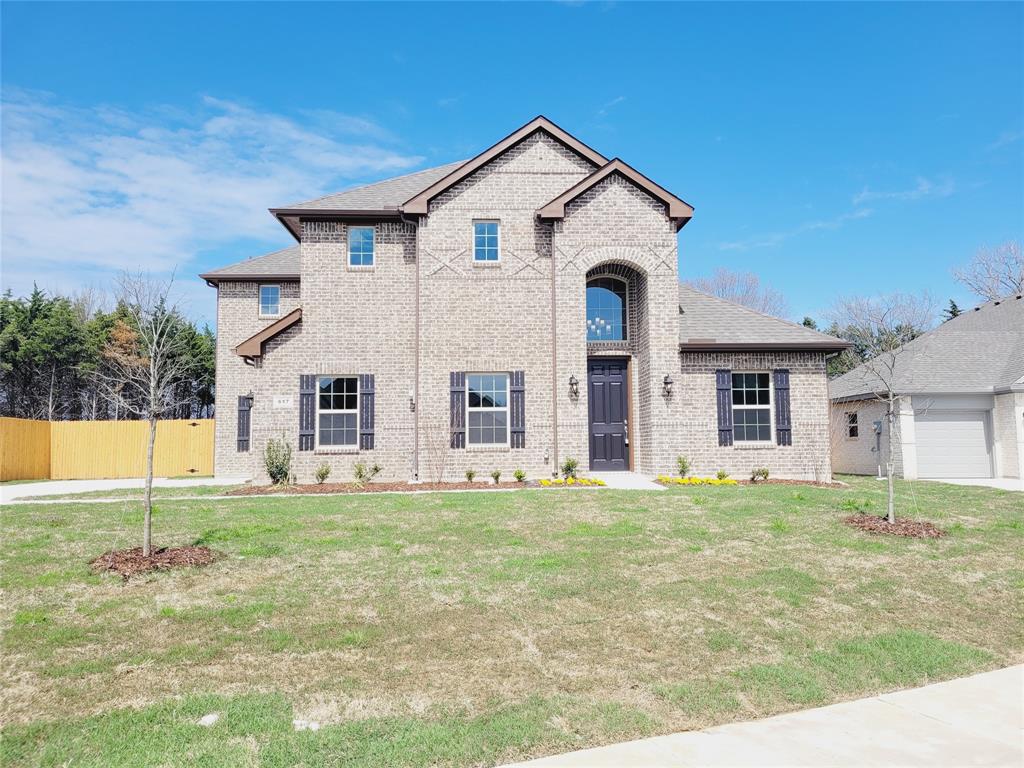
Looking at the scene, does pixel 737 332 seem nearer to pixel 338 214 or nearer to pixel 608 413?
pixel 608 413

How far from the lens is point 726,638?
5133mm

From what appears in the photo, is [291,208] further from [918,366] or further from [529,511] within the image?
[918,366]

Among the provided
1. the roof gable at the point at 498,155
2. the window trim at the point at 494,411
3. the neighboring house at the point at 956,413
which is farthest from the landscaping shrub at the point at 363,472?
the neighboring house at the point at 956,413

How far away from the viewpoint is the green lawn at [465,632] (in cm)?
367

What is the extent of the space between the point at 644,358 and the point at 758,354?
2.82 m

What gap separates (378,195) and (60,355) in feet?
86.0

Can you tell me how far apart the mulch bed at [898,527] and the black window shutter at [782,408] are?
6272 millimetres

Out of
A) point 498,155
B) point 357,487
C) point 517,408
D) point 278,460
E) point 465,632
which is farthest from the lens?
point 498,155

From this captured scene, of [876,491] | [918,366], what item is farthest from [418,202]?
[918,366]

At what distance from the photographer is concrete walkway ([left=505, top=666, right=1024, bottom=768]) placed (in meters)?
3.33

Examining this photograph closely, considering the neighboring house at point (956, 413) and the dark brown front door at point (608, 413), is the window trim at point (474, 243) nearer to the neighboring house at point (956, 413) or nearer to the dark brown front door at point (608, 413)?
the dark brown front door at point (608, 413)

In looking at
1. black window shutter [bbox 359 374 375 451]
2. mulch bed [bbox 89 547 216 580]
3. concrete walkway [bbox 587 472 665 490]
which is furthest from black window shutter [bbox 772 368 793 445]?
mulch bed [bbox 89 547 216 580]

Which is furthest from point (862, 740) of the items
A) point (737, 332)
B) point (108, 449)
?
point (108, 449)

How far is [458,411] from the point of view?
15.4m
